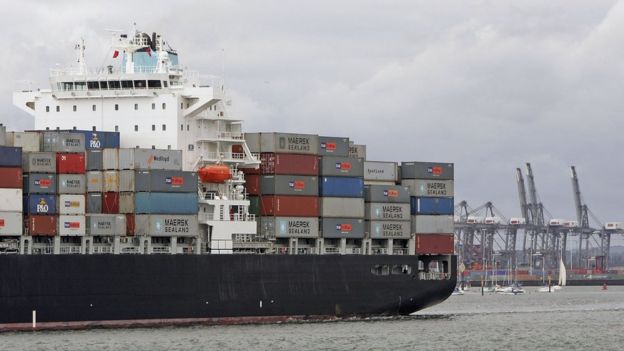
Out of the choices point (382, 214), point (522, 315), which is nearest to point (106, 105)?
point (382, 214)

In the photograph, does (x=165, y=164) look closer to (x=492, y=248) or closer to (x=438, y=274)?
(x=438, y=274)

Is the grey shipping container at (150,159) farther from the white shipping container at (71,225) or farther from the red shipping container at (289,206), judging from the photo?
the red shipping container at (289,206)

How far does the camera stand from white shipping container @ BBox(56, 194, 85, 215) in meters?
50.1

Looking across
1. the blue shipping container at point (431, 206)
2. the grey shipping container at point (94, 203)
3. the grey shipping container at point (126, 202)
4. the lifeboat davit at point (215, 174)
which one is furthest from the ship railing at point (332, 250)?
the grey shipping container at point (94, 203)

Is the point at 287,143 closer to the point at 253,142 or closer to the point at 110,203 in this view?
the point at 253,142

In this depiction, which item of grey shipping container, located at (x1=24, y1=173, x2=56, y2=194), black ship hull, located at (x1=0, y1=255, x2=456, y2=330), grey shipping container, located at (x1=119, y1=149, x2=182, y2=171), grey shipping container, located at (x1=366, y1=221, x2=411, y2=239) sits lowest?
black ship hull, located at (x1=0, y1=255, x2=456, y2=330)

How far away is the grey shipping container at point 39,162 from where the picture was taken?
5016cm

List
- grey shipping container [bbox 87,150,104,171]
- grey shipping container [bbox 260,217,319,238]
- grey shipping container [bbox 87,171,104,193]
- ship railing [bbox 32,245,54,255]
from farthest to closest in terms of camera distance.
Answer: grey shipping container [bbox 260,217,319,238]
grey shipping container [bbox 87,150,104,171]
grey shipping container [bbox 87,171,104,193]
ship railing [bbox 32,245,54,255]

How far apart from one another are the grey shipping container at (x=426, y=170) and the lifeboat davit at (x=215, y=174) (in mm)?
9820

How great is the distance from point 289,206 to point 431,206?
307 inches

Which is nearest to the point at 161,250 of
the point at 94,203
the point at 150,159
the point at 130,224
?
the point at 130,224

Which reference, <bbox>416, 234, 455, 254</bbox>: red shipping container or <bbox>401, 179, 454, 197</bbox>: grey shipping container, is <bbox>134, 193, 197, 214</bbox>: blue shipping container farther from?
<bbox>416, 234, 455, 254</bbox>: red shipping container

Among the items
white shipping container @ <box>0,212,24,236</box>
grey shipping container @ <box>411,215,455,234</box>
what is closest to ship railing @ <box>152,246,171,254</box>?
white shipping container @ <box>0,212,24,236</box>

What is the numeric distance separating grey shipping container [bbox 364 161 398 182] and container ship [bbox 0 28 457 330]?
0.21 ft
